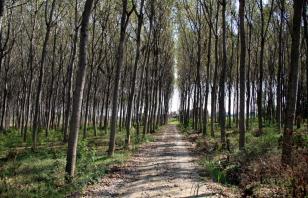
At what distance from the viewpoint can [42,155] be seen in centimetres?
2019

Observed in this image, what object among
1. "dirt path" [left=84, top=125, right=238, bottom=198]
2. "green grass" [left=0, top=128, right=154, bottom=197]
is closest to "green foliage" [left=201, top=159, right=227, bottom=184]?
"dirt path" [left=84, top=125, right=238, bottom=198]

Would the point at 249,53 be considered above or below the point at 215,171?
above

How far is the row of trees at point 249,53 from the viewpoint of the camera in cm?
1241

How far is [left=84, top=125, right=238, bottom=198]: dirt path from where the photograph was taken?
11.0m

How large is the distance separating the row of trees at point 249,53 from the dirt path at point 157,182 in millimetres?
2593

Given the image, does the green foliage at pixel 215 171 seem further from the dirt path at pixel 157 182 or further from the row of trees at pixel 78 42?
the row of trees at pixel 78 42

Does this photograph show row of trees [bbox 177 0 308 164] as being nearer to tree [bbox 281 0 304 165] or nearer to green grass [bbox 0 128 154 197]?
tree [bbox 281 0 304 165]

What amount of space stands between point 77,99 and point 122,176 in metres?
3.30

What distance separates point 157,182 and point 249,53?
940 inches

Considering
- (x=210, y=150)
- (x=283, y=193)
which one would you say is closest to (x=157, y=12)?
(x=210, y=150)

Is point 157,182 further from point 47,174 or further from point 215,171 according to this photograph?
point 47,174

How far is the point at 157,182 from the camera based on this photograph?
12781 mm

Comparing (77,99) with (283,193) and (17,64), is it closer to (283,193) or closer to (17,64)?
(283,193)

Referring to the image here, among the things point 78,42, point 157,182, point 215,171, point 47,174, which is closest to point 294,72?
point 215,171
